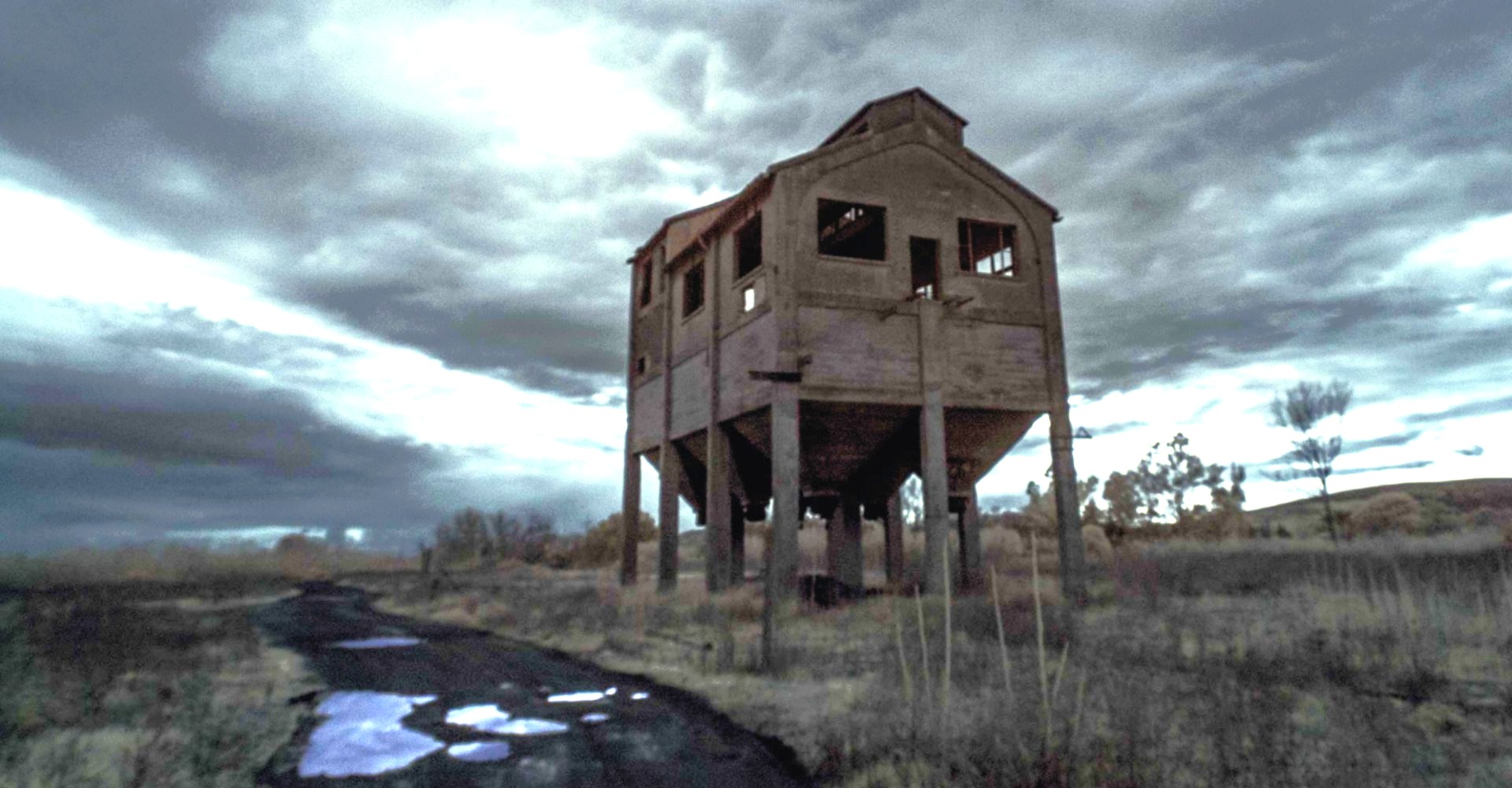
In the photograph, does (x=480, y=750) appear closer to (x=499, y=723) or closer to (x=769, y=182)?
(x=499, y=723)

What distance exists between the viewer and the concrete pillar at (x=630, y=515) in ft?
74.2

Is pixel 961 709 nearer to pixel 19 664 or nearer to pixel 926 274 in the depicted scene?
pixel 19 664

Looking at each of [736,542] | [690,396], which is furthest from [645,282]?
[736,542]

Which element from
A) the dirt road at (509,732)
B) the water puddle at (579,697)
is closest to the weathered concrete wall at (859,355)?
the dirt road at (509,732)

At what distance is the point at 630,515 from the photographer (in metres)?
23.0

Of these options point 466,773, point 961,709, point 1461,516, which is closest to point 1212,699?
point 961,709

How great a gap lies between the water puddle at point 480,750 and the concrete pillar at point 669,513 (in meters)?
13.6

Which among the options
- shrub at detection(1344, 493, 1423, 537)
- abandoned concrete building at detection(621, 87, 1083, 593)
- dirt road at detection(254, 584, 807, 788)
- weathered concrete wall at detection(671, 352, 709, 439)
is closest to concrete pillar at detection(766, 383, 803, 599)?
abandoned concrete building at detection(621, 87, 1083, 593)

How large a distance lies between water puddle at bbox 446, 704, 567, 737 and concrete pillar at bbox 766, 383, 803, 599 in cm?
760

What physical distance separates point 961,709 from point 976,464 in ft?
42.3

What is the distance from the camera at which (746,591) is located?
1778 cm

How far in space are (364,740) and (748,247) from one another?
16.0 meters

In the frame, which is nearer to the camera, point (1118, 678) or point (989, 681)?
point (1118, 678)

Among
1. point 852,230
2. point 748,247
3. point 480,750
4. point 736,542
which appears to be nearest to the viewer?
point 480,750
